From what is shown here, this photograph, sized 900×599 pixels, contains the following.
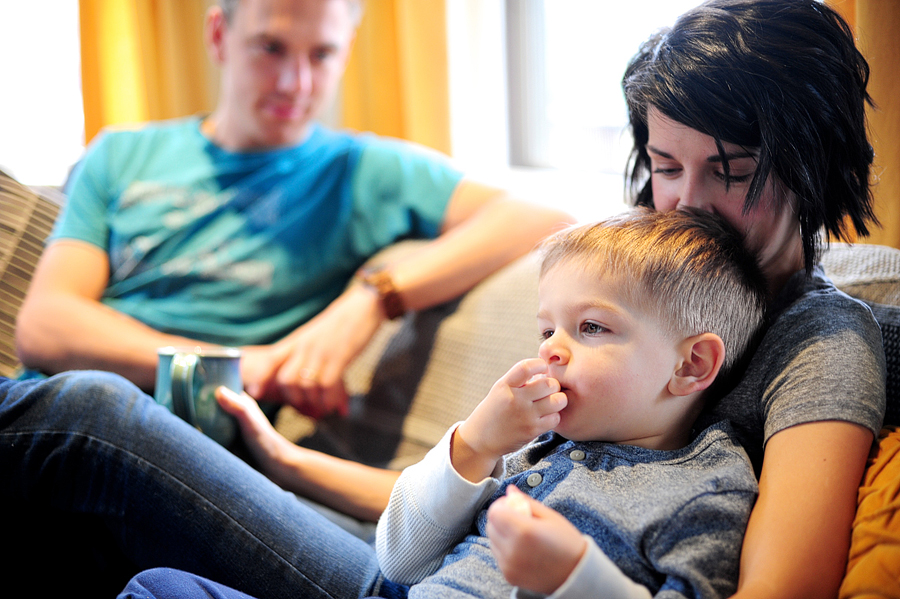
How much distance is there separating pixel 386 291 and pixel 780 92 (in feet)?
2.66

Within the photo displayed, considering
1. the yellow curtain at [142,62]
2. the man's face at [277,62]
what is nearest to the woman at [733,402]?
the man's face at [277,62]

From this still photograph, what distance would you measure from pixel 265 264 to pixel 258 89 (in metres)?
0.39

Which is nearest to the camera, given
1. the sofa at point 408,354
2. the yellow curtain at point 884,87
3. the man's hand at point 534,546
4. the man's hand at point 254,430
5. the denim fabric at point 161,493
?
the man's hand at point 534,546

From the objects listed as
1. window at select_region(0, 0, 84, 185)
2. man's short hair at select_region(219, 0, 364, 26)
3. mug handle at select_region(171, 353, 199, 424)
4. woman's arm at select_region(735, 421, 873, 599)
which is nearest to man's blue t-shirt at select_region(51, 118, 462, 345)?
man's short hair at select_region(219, 0, 364, 26)

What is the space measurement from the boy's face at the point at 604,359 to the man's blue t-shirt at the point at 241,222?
0.83 m

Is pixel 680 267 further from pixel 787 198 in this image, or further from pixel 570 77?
pixel 570 77

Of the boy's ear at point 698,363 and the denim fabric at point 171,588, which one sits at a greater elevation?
the boy's ear at point 698,363

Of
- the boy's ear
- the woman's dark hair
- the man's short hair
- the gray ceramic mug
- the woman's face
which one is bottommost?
the gray ceramic mug

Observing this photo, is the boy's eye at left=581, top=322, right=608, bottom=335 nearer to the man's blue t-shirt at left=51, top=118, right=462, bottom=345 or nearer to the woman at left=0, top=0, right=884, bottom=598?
the woman at left=0, top=0, right=884, bottom=598

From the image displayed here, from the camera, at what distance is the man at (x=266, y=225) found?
1380mm

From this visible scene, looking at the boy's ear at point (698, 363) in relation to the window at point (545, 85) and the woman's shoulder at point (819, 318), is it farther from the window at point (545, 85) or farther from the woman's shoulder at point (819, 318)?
the window at point (545, 85)

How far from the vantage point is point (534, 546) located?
59cm

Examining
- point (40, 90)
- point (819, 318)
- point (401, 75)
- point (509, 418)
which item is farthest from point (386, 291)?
point (40, 90)

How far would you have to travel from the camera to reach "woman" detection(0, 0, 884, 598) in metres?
0.66
